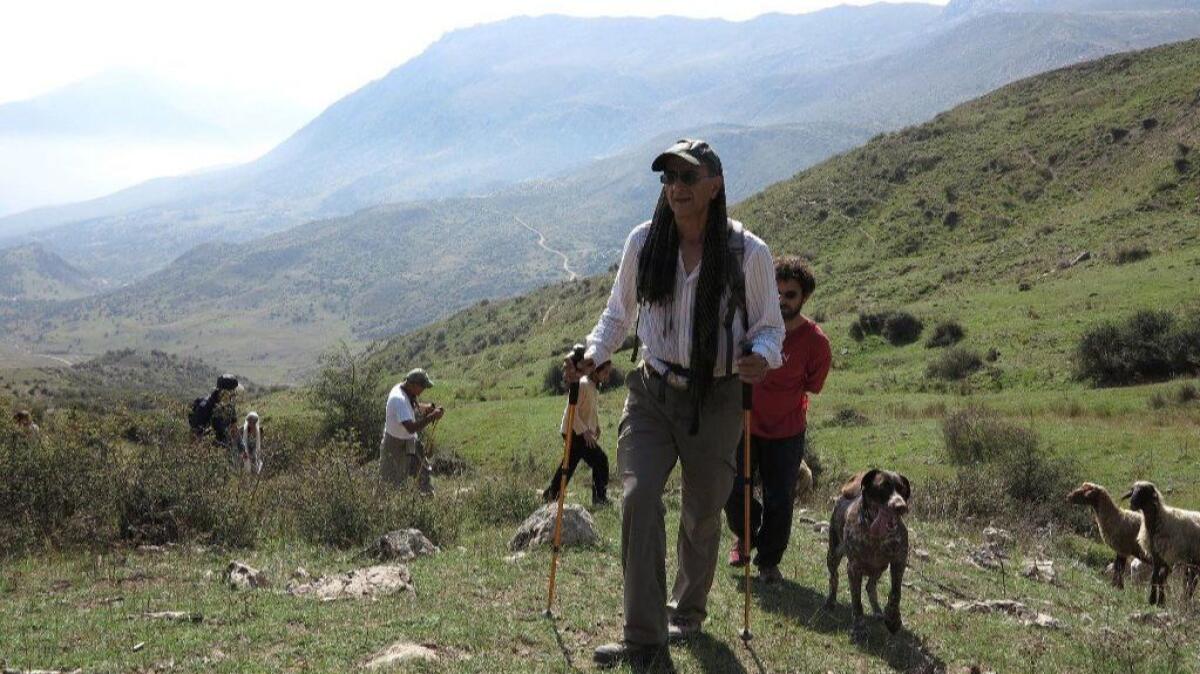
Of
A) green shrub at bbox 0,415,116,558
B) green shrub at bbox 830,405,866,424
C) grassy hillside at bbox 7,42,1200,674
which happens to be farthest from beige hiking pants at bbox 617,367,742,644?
green shrub at bbox 830,405,866,424

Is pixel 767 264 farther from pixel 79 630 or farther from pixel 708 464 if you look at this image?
pixel 79 630

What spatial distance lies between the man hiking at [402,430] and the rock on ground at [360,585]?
203 inches

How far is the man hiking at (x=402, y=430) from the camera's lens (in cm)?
1186

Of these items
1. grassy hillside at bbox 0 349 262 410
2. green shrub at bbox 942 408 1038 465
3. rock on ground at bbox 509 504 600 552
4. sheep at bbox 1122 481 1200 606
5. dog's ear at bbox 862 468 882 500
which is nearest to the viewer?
dog's ear at bbox 862 468 882 500

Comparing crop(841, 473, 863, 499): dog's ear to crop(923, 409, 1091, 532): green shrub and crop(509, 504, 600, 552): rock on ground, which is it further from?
crop(923, 409, 1091, 532): green shrub

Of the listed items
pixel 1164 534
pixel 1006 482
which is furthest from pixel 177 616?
pixel 1006 482

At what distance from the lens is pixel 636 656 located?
466 cm

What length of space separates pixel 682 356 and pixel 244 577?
13.0 feet

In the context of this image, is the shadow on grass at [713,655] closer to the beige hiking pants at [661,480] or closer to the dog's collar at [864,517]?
the beige hiking pants at [661,480]

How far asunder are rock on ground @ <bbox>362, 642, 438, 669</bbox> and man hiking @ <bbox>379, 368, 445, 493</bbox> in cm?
694

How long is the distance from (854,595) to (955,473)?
10891 mm

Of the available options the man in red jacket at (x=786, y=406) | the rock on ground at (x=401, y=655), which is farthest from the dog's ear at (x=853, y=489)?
the rock on ground at (x=401, y=655)

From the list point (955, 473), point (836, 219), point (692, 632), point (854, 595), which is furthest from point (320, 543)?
point (836, 219)

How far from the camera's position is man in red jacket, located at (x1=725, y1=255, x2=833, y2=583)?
6.47 m
